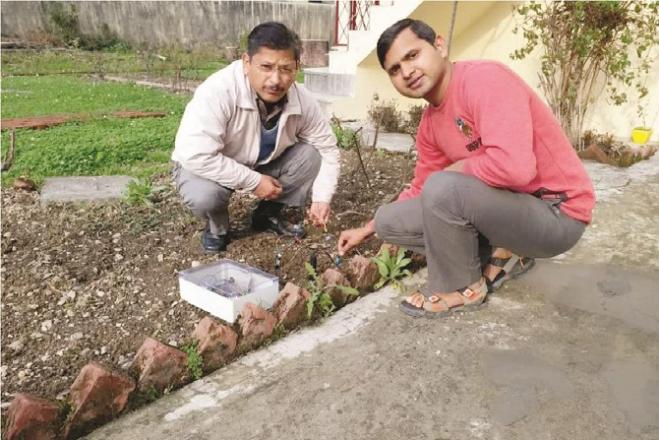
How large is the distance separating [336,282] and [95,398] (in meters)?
1.06

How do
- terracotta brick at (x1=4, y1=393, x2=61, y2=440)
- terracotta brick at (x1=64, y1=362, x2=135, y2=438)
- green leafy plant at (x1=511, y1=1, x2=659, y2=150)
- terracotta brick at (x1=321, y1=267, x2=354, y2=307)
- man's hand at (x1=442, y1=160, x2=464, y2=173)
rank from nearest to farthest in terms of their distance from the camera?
1. terracotta brick at (x1=4, y1=393, x2=61, y2=440)
2. terracotta brick at (x1=64, y1=362, x2=135, y2=438)
3. man's hand at (x1=442, y1=160, x2=464, y2=173)
4. terracotta brick at (x1=321, y1=267, x2=354, y2=307)
5. green leafy plant at (x1=511, y1=1, x2=659, y2=150)

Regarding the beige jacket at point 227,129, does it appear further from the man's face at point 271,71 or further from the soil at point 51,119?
the soil at point 51,119

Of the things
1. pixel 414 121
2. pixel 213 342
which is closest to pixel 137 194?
pixel 213 342

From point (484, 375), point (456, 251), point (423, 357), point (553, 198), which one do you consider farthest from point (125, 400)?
point (553, 198)

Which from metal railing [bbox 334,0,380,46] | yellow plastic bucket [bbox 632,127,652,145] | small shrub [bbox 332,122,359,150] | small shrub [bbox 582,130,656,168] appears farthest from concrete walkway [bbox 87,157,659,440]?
metal railing [bbox 334,0,380,46]

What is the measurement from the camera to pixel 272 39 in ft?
8.08

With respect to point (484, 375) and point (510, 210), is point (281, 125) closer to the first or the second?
point (510, 210)

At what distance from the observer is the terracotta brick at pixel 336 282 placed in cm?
234

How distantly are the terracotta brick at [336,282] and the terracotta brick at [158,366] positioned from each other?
2.39 ft

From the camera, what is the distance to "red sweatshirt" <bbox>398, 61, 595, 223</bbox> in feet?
6.54

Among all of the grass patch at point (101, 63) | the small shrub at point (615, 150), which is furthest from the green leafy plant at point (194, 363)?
the grass patch at point (101, 63)

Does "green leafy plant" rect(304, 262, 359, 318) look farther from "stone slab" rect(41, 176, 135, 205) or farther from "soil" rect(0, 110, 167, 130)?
"soil" rect(0, 110, 167, 130)

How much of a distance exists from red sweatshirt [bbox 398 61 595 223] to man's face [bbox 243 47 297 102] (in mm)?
678

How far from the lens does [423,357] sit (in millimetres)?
2016
